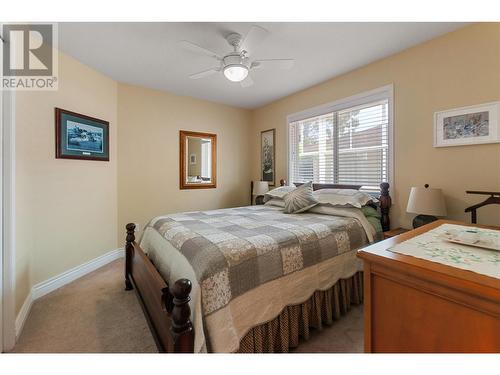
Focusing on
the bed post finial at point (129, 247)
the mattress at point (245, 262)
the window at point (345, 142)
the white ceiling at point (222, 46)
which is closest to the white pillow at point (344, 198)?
the mattress at point (245, 262)

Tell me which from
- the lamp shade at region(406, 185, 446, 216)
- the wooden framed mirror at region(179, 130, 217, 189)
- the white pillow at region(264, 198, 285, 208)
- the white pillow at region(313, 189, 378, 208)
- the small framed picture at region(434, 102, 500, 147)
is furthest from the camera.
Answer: the wooden framed mirror at region(179, 130, 217, 189)

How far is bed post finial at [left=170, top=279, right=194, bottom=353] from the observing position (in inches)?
40.8

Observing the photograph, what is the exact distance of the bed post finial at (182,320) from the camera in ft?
3.40

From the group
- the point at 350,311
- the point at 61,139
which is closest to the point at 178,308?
the point at 350,311

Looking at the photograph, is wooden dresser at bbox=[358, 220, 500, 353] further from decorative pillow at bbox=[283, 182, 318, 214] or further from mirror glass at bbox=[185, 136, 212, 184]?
mirror glass at bbox=[185, 136, 212, 184]

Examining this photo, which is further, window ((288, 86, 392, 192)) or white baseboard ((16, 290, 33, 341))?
window ((288, 86, 392, 192))

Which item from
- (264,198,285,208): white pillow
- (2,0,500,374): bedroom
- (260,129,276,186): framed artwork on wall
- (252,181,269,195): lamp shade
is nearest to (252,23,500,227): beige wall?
(2,0,500,374): bedroom

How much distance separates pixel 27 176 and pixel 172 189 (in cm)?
182

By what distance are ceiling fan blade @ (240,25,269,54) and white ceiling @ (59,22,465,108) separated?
115 mm

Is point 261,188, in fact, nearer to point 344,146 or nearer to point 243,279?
point 344,146

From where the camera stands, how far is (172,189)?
3.74 meters

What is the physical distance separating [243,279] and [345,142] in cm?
251

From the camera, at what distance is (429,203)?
6.63 ft

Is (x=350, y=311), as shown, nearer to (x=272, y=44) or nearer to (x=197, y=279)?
(x=197, y=279)
